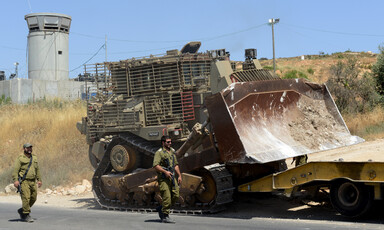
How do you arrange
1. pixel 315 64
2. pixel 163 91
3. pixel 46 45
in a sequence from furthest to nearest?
pixel 315 64, pixel 46 45, pixel 163 91

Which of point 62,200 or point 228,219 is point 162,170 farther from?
point 62,200

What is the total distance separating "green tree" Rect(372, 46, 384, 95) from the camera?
24.7 m

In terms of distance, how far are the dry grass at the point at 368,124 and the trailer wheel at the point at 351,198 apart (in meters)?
10.8

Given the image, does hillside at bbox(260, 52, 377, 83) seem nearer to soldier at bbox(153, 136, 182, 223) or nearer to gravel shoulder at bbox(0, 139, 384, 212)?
gravel shoulder at bbox(0, 139, 384, 212)

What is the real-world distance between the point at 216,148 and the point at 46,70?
32.5 meters

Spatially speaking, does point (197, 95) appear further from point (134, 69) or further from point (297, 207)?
point (297, 207)

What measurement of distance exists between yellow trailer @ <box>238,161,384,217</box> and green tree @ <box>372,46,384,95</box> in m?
15.7

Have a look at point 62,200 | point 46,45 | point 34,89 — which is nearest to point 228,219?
point 62,200

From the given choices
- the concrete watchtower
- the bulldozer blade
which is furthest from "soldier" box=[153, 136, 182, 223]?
the concrete watchtower

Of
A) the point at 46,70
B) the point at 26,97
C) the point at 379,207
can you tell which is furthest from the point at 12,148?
the point at 379,207

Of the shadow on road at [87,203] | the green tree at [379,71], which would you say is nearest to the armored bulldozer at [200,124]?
the shadow on road at [87,203]

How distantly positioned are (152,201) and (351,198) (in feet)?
15.5

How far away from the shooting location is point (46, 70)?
135 feet

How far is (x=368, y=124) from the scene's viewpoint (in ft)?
70.6
